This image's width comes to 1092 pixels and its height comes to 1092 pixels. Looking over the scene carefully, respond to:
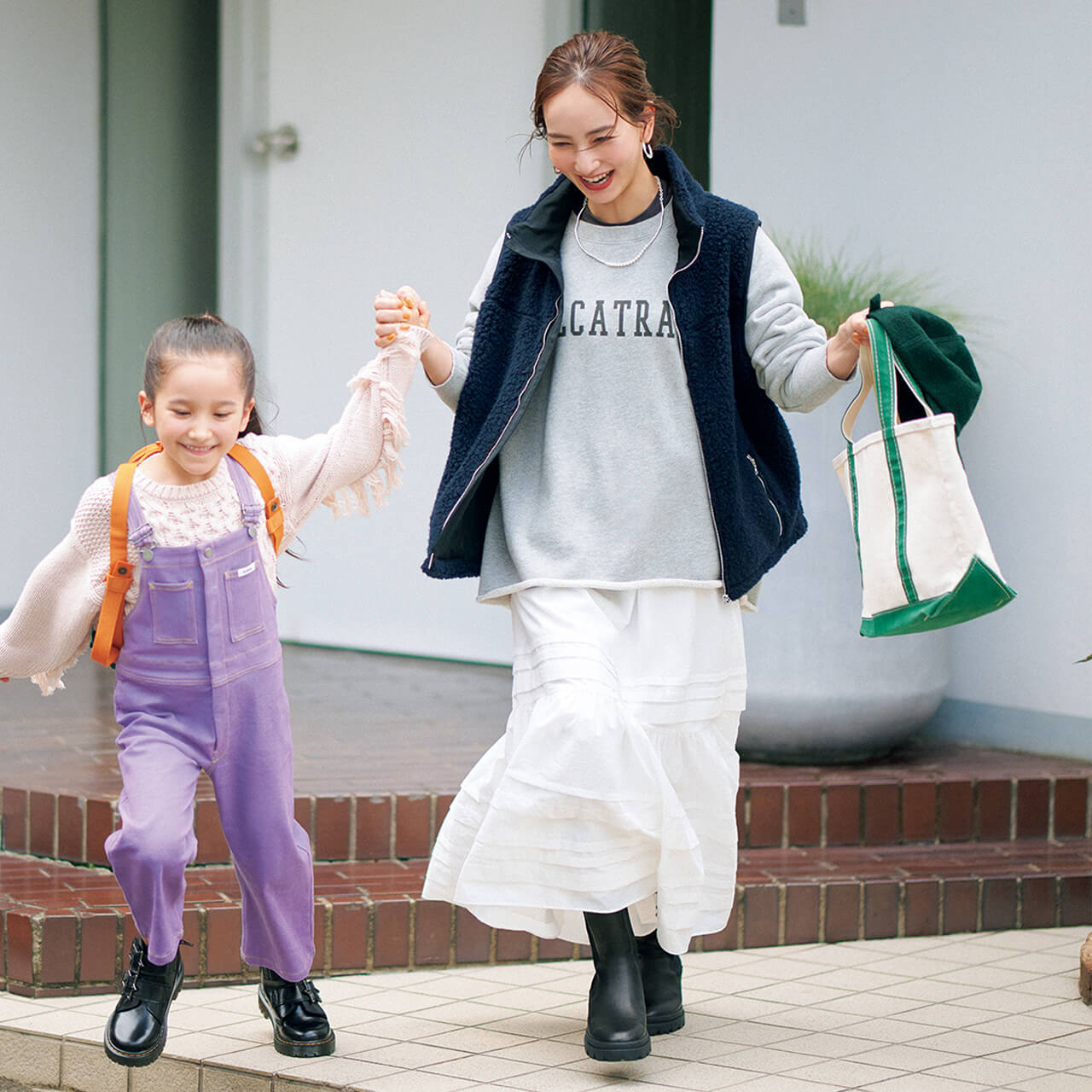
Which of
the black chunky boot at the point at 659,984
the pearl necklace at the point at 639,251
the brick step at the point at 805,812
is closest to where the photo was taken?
the pearl necklace at the point at 639,251

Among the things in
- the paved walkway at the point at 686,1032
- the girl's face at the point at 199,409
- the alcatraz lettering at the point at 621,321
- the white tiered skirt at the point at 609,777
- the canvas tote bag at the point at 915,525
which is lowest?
the paved walkway at the point at 686,1032

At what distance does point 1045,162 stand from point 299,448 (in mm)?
2872

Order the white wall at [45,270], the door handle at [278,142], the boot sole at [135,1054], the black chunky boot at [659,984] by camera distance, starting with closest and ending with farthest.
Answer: the boot sole at [135,1054], the black chunky boot at [659,984], the door handle at [278,142], the white wall at [45,270]

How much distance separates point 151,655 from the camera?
2918 millimetres

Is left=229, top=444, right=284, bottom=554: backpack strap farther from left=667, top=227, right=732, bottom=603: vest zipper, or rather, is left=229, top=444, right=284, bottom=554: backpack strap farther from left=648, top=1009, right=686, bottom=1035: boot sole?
left=648, top=1009, right=686, bottom=1035: boot sole

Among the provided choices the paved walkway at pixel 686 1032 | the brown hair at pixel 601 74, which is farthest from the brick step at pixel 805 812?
the brown hair at pixel 601 74

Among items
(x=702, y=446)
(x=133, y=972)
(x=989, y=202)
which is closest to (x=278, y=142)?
(x=989, y=202)

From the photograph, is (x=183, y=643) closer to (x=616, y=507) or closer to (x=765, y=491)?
(x=616, y=507)

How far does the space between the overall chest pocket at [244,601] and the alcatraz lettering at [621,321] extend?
2.33 feet

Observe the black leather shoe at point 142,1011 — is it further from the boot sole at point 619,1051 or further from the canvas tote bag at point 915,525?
the canvas tote bag at point 915,525

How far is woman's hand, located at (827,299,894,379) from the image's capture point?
2.99 m

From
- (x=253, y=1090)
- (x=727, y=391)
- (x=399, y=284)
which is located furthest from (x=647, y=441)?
(x=399, y=284)

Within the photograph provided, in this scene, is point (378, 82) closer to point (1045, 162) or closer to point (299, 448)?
point (1045, 162)

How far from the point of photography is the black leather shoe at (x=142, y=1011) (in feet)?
9.33
